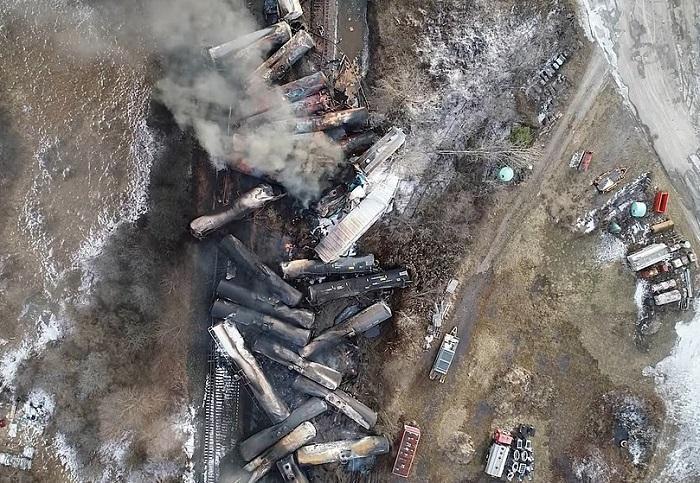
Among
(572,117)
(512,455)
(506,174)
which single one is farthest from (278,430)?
(572,117)

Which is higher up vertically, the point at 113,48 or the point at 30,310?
the point at 113,48

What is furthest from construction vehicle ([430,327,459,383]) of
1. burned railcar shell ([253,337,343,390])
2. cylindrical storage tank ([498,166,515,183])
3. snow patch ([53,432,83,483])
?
snow patch ([53,432,83,483])

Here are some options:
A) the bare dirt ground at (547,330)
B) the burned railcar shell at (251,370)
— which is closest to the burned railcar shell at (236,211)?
the burned railcar shell at (251,370)

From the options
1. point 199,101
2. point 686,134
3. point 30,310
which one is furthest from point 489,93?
point 30,310

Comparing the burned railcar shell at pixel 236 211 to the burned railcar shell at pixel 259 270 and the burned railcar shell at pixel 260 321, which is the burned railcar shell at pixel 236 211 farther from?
the burned railcar shell at pixel 260 321

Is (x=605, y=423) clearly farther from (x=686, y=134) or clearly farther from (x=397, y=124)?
(x=397, y=124)

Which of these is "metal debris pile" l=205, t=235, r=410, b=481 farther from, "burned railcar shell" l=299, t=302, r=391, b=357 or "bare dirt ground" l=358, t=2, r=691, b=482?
"bare dirt ground" l=358, t=2, r=691, b=482
